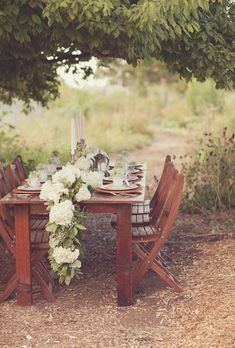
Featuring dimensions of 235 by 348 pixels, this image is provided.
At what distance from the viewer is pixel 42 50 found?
675 centimetres

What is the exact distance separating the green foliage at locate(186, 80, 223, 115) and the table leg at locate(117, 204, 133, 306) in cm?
1209

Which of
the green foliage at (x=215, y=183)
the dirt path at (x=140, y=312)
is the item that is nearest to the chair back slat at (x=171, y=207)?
the dirt path at (x=140, y=312)

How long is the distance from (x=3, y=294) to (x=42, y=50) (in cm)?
258

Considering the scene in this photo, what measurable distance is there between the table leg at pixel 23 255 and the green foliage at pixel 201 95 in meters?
12.2

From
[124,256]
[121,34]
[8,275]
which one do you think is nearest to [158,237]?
[124,256]

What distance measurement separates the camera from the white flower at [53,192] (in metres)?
4.89

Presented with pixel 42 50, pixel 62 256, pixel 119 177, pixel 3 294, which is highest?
pixel 42 50

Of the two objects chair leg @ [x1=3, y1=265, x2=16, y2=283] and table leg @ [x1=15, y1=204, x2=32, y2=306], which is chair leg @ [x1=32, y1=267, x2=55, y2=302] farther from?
chair leg @ [x1=3, y1=265, x2=16, y2=283]

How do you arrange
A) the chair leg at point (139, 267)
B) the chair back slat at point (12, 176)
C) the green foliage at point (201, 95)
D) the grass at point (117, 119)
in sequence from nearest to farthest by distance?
the chair leg at point (139, 267), the chair back slat at point (12, 176), the grass at point (117, 119), the green foliage at point (201, 95)

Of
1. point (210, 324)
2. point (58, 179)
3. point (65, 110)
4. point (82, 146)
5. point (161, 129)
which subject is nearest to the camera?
point (210, 324)

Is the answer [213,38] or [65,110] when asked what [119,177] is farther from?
[65,110]

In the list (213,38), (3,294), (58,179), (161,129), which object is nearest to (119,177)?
(58,179)

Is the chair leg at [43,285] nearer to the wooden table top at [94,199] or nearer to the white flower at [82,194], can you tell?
the wooden table top at [94,199]

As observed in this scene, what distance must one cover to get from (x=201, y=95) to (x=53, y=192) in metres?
14.2
